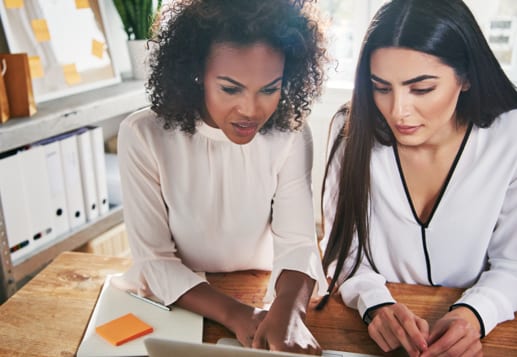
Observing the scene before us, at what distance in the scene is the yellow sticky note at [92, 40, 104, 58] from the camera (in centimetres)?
234

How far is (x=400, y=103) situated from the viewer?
1112 mm

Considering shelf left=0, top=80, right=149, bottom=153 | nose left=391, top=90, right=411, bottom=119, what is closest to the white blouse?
nose left=391, top=90, right=411, bottom=119

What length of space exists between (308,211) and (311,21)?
0.39 metres

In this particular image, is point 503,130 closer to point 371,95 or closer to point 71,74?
point 371,95

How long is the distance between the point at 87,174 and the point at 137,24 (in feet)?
2.49

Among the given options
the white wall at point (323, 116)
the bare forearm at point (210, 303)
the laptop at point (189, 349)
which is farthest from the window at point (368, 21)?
the laptop at point (189, 349)

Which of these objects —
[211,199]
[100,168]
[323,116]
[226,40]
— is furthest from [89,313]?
[323,116]

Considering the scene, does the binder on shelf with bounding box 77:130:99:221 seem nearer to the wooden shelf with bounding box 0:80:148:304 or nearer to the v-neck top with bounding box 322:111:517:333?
the wooden shelf with bounding box 0:80:148:304

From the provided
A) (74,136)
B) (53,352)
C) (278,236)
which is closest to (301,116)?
(278,236)

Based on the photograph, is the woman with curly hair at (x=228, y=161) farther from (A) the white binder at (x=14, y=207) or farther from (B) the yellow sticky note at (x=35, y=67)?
(B) the yellow sticky note at (x=35, y=67)

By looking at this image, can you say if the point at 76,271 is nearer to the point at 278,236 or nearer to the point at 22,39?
the point at 278,236

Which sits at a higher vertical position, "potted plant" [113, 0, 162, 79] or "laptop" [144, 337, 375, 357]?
"potted plant" [113, 0, 162, 79]

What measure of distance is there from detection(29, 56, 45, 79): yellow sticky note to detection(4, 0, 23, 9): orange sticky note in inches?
7.0

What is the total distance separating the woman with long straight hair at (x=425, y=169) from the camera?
1.09 m
